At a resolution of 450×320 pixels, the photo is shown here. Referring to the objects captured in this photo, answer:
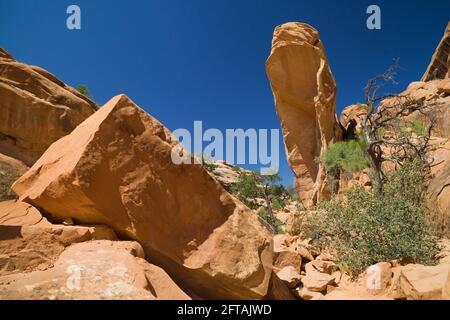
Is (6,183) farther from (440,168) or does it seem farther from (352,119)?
(352,119)

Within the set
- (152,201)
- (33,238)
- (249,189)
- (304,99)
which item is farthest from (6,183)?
(304,99)

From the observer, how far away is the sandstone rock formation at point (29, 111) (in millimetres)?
11266

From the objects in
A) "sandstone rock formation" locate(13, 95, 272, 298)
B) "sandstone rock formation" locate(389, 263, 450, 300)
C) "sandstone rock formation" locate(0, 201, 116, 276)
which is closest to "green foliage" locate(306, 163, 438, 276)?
"sandstone rock formation" locate(389, 263, 450, 300)

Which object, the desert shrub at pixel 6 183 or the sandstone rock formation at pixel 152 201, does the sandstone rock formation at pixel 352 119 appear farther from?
the desert shrub at pixel 6 183

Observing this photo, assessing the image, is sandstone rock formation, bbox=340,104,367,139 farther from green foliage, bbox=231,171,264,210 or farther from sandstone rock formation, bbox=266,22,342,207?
green foliage, bbox=231,171,264,210

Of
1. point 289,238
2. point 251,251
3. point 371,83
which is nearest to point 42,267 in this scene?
point 251,251

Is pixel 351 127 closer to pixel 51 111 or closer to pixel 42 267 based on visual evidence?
pixel 51 111

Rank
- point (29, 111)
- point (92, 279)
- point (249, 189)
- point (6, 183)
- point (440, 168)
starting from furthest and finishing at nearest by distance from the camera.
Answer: point (249, 189)
point (29, 111)
point (440, 168)
point (6, 183)
point (92, 279)

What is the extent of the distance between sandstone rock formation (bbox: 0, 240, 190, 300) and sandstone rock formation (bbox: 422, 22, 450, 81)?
3467cm

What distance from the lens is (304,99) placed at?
19.5 metres

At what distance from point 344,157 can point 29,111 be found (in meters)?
16.4

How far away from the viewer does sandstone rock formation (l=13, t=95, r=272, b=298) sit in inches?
127

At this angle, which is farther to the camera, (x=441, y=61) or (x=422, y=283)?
(x=441, y=61)
